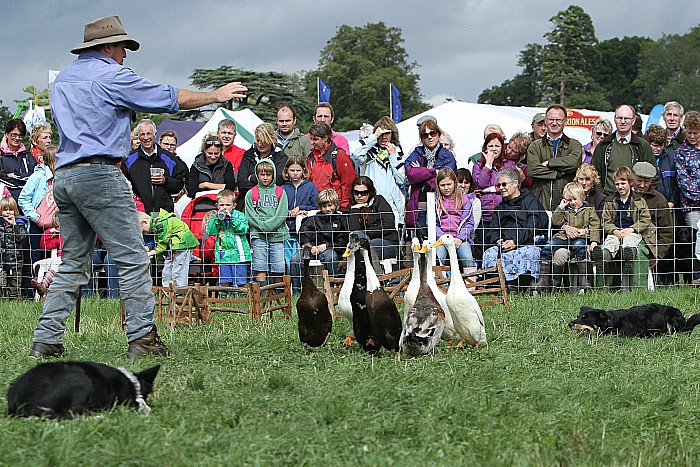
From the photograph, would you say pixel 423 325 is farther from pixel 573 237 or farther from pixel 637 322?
pixel 573 237

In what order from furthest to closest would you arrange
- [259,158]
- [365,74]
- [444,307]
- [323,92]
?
[365,74]
[323,92]
[259,158]
[444,307]

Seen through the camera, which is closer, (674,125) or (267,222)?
(267,222)

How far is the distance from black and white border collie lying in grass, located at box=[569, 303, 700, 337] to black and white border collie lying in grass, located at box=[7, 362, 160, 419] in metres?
4.45

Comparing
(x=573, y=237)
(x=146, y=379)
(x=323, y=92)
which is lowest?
(x=146, y=379)

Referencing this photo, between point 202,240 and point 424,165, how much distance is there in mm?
3167

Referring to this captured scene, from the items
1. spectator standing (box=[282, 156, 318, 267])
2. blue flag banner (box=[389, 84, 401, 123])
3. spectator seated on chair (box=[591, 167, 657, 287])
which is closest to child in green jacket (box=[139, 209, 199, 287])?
spectator standing (box=[282, 156, 318, 267])

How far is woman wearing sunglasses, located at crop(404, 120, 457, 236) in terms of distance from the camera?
11719 millimetres

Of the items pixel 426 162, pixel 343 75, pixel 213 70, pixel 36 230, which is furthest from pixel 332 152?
pixel 343 75

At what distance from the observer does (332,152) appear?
12203 millimetres

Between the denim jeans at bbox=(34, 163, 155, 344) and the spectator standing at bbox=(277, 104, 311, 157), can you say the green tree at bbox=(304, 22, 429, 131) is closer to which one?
the spectator standing at bbox=(277, 104, 311, 157)

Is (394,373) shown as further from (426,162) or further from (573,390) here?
(426,162)

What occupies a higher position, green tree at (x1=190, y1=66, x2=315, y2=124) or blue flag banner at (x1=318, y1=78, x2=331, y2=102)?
green tree at (x1=190, y1=66, x2=315, y2=124)

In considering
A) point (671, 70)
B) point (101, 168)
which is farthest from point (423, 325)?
point (671, 70)

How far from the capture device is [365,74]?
2857 inches
